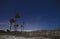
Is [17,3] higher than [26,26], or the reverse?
[17,3]

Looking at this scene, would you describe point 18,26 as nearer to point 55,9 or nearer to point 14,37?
point 14,37

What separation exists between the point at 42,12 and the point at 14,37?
2.69 ft

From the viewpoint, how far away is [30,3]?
3.32 metres

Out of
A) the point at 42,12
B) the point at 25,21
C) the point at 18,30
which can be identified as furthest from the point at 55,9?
the point at 18,30

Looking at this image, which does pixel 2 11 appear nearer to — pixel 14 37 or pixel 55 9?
pixel 14 37

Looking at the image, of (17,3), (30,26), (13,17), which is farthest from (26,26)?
(17,3)

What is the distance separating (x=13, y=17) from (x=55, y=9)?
930mm

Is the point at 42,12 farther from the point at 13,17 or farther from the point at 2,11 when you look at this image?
the point at 2,11

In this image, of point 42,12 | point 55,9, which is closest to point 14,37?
point 42,12

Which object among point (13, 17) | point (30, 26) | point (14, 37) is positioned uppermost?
point (13, 17)

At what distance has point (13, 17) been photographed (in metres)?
3.30

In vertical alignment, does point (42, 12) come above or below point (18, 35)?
above

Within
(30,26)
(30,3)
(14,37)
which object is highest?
(30,3)

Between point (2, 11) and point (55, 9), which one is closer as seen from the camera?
point (55, 9)
